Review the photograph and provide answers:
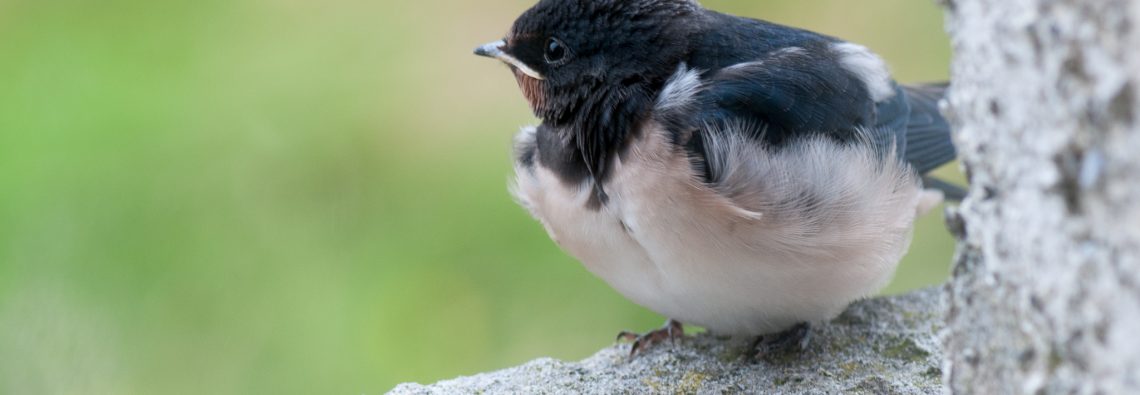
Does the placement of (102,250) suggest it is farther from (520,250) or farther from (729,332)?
(729,332)

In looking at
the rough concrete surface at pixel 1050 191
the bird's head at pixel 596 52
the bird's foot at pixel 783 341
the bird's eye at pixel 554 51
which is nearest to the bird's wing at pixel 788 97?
the bird's head at pixel 596 52

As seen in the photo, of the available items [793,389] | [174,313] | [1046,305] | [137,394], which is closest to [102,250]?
[174,313]

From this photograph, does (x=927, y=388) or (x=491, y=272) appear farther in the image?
(x=491, y=272)

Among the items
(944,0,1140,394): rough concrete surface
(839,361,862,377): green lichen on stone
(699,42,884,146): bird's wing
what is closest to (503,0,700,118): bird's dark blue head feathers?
(699,42,884,146): bird's wing

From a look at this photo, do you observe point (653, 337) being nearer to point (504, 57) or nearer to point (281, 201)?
point (504, 57)

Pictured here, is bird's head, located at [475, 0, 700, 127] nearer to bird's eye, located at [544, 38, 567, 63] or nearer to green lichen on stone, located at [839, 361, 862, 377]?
bird's eye, located at [544, 38, 567, 63]

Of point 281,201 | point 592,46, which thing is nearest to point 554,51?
point 592,46

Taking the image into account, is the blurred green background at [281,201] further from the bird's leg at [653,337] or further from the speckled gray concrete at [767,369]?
the speckled gray concrete at [767,369]
